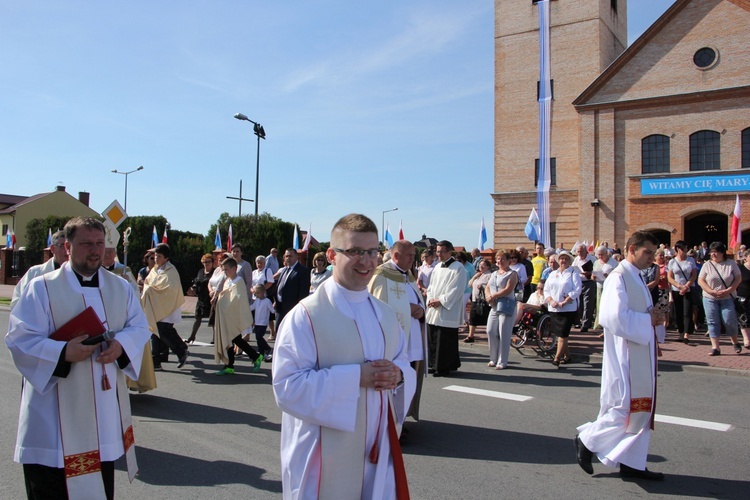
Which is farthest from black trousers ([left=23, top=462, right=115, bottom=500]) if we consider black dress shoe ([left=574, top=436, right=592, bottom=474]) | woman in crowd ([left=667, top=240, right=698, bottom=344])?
woman in crowd ([left=667, top=240, right=698, bottom=344])

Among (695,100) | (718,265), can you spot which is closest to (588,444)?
(718,265)

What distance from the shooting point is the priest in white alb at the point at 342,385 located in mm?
2576

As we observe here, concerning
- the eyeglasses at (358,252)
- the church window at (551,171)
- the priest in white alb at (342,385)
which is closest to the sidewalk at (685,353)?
the priest in white alb at (342,385)

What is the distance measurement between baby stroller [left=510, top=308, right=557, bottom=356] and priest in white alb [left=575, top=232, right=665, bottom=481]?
596 cm

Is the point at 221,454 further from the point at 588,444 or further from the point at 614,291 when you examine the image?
the point at 614,291

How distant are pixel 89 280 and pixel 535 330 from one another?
9115 mm

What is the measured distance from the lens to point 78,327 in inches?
137

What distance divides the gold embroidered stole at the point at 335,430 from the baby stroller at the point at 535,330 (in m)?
8.88

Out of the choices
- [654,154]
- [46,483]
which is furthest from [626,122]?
[46,483]

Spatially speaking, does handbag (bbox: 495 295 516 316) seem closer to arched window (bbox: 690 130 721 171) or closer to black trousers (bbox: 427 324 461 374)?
black trousers (bbox: 427 324 461 374)

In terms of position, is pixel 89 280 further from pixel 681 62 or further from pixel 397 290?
pixel 681 62

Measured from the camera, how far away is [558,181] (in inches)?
1235

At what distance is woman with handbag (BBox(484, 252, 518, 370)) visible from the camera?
991 centimetres

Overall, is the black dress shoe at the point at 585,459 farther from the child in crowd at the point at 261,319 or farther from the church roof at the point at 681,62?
the church roof at the point at 681,62
